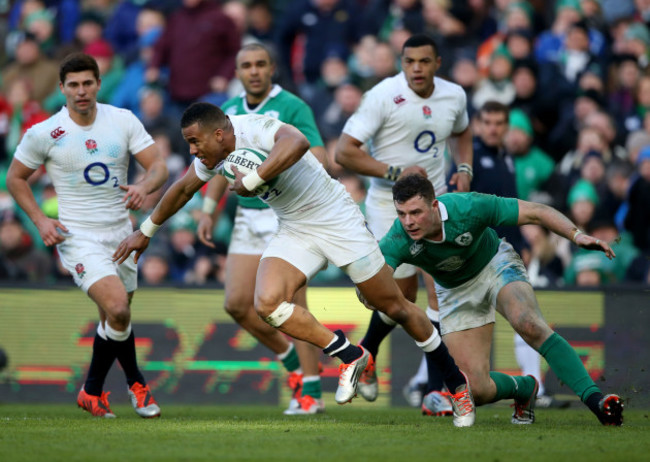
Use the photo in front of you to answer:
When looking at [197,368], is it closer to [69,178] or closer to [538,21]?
[69,178]

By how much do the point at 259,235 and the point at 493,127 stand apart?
2577 millimetres

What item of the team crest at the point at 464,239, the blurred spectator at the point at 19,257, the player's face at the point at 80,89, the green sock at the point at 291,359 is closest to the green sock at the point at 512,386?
the team crest at the point at 464,239

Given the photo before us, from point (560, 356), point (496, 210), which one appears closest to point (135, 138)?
point (496, 210)

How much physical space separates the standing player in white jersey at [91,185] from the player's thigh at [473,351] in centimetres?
272

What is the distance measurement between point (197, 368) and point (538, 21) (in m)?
7.47

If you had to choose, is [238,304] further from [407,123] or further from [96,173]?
[407,123]

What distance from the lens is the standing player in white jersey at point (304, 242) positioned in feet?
26.8

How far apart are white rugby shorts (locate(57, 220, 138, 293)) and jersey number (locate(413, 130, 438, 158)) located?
2.70 meters

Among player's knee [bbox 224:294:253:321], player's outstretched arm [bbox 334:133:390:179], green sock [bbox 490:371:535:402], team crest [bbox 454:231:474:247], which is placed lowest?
green sock [bbox 490:371:535:402]

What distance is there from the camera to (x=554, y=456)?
652cm

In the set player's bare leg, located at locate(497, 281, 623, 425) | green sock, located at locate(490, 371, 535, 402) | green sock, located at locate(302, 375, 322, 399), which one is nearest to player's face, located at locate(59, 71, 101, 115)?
green sock, located at locate(302, 375, 322, 399)

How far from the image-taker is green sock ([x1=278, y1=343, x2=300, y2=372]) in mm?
10398

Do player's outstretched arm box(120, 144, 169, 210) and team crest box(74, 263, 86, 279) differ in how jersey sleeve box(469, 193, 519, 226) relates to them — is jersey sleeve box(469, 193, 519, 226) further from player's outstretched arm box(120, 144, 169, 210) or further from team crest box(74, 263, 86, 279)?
team crest box(74, 263, 86, 279)

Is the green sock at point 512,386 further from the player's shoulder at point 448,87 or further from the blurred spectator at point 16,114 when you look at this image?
the blurred spectator at point 16,114
